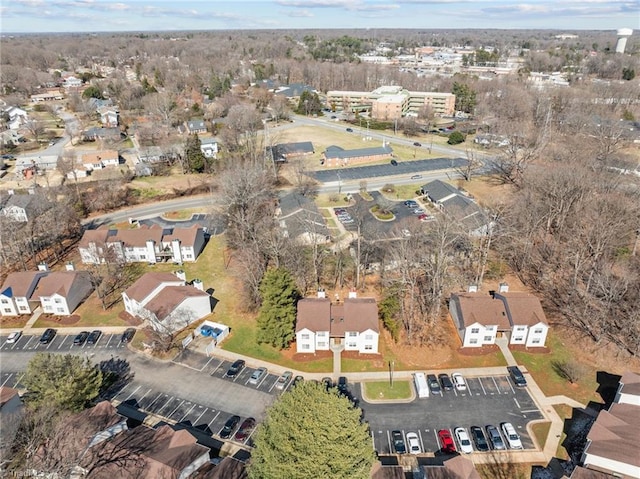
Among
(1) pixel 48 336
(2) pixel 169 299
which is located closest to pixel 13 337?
(1) pixel 48 336

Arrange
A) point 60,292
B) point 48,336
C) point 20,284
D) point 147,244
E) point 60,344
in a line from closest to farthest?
point 60,344, point 48,336, point 60,292, point 20,284, point 147,244

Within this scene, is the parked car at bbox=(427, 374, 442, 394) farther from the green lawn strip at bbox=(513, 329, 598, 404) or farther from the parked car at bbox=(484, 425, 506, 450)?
the green lawn strip at bbox=(513, 329, 598, 404)

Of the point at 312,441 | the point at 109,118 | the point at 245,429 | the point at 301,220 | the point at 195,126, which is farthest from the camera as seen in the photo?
the point at 109,118

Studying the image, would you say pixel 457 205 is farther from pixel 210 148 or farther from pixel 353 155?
pixel 210 148

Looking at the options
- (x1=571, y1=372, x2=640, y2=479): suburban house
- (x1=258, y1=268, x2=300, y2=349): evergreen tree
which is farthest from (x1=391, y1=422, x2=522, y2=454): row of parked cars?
(x1=258, y1=268, x2=300, y2=349): evergreen tree

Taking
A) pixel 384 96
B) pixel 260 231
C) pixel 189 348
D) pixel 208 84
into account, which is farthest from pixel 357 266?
pixel 208 84

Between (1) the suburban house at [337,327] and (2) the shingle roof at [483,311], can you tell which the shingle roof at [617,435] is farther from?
(1) the suburban house at [337,327]

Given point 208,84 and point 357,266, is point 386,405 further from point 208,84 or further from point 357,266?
point 208,84
